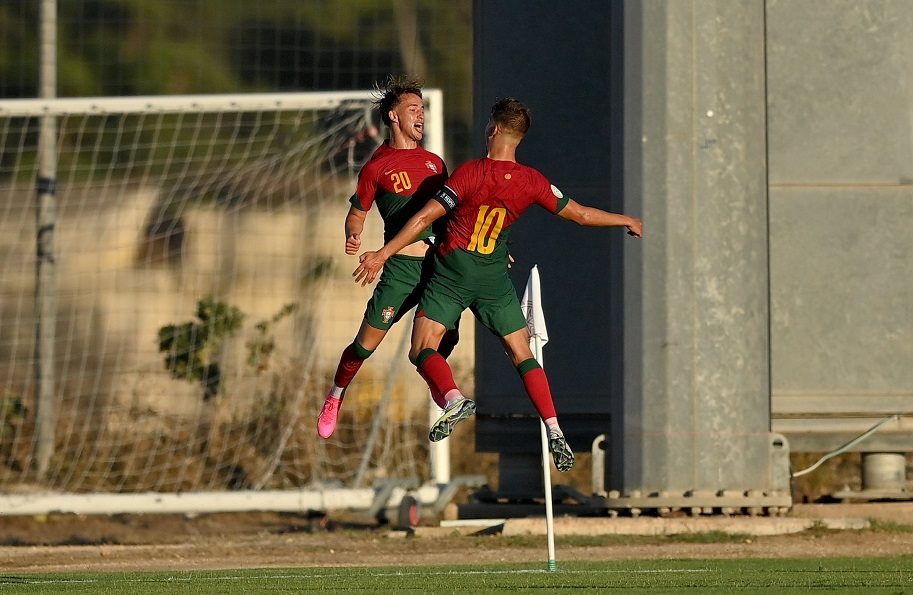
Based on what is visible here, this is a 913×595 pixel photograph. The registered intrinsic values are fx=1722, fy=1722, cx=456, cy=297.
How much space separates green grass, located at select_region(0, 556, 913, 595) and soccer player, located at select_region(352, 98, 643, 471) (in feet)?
2.59

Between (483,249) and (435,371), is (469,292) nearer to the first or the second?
(483,249)

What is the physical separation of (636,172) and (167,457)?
304 inches

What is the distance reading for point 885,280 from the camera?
1462 cm

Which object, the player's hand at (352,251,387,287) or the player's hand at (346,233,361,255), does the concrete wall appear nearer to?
the player's hand at (346,233,361,255)

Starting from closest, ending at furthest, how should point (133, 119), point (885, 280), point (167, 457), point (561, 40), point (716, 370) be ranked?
1. point (716, 370)
2. point (885, 280)
3. point (561, 40)
4. point (167, 457)
5. point (133, 119)

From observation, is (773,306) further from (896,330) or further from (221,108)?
(221,108)

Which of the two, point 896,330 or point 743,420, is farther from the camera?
point 896,330

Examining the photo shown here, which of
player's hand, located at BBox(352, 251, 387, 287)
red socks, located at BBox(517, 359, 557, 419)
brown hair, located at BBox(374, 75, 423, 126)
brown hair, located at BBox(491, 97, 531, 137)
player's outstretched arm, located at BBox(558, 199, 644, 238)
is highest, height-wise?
brown hair, located at BBox(374, 75, 423, 126)

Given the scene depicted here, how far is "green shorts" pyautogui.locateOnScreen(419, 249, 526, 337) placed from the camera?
980 centimetres

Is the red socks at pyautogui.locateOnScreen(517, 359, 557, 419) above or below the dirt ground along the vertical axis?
above

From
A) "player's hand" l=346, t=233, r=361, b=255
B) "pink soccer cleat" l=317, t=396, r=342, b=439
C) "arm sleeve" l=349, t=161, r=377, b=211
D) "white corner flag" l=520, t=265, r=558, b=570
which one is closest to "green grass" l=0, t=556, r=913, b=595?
"white corner flag" l=520, t=265, r=558, b=570

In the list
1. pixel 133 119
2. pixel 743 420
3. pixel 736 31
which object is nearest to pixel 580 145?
pixel 736 31

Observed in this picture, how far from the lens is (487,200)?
9.65 m

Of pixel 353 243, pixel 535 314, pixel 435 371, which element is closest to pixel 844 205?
pixel 535 314
